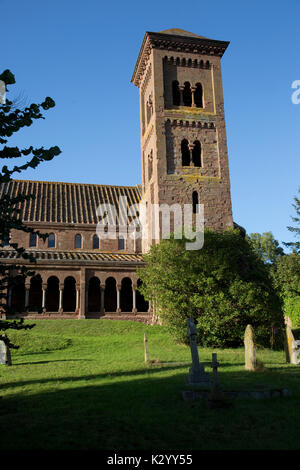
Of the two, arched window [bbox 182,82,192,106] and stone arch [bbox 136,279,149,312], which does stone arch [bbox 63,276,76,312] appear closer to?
stone arch [bbox 136,279,149,312]

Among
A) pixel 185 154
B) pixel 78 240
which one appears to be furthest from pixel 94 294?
pixel 185 154

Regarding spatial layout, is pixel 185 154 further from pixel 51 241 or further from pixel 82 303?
pixel 82 303

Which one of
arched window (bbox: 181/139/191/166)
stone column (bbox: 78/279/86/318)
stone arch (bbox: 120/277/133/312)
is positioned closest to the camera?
stone column (bbox: 78/279/86/318)

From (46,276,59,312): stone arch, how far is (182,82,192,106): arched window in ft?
65.6

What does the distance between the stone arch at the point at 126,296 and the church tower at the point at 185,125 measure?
386 cm

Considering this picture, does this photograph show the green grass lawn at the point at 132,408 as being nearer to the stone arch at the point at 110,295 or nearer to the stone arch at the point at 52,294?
the stone arch at the point at 52,294

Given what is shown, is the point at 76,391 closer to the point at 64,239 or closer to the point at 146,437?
the point at 146,437

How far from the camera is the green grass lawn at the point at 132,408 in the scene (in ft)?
25.9

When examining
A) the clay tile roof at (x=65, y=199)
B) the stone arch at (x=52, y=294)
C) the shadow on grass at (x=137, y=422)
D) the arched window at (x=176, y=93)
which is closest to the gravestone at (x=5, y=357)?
the shadow on grass at (x=137, y=422)

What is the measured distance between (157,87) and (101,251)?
1573 centimetres

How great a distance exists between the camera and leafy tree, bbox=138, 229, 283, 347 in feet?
79.7

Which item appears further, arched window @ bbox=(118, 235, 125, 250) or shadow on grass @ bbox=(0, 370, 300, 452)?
arched window @ bbox=(118, 235, 125, 250)

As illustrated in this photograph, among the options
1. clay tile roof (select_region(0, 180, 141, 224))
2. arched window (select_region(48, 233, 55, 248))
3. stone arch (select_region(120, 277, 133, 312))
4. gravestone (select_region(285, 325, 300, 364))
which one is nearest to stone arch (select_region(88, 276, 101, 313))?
stone arch (select_region(120, 277, 133, 312))
